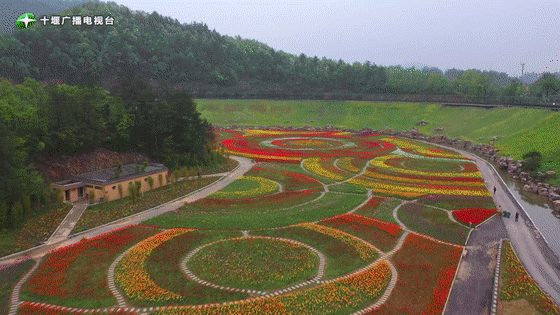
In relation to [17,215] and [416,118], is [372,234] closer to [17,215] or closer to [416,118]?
A: [17,215]

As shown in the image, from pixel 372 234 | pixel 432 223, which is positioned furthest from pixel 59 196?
pixel 432 223

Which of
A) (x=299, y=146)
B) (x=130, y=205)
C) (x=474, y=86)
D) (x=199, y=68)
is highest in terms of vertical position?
(x=199, y=68)

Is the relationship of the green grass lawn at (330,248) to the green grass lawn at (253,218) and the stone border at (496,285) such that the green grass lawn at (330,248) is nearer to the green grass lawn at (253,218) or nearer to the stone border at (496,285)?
the green grass lawn at (253,218)

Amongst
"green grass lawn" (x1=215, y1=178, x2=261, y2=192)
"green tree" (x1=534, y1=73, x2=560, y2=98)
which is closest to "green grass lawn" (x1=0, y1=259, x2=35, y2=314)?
"green grass lawn" (x1=215, y1=178, x2=261, y2=192)

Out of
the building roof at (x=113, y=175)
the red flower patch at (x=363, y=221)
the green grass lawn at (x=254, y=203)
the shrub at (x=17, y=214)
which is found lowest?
the red flower patch at (x=363, y=221)

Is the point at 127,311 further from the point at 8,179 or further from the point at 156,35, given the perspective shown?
the point at 156,35

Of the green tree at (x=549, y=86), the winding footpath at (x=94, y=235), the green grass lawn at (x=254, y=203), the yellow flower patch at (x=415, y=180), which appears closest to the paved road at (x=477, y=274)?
the yellow flower patch at (x=415, y=180)

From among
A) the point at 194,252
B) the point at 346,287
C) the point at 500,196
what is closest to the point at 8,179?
the point at 194,252
